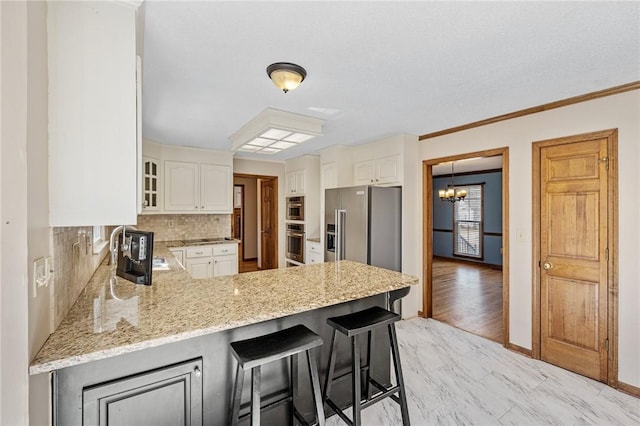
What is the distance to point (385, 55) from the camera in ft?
5.99

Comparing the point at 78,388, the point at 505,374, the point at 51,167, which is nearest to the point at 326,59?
the point at 51,167

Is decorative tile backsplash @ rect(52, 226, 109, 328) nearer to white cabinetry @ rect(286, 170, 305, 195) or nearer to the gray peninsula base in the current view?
the gray peninsula base

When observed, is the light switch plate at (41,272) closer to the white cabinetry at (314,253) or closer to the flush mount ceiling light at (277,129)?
the flush mount ceiling light at (277,129)

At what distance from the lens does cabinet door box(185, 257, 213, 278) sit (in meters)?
4.29

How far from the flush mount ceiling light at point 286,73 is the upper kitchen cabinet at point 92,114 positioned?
835 mm

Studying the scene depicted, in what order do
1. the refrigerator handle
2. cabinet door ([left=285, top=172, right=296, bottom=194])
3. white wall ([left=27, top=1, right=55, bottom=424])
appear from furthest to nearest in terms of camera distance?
cabinet door ([left=285, top=172, right=296, bottom=194])
the refrigerator handle
white wall ([left=27, top=1, right=55, bottom=424])

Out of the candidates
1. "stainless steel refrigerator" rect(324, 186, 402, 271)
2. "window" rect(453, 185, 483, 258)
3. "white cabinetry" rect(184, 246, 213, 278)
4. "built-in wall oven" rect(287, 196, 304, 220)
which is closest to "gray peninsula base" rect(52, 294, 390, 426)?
"stainless steel refrigerator" rect(324, 186, 402, 271)

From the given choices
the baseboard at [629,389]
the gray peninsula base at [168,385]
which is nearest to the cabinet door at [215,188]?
the gray peninsula base at [168,385]

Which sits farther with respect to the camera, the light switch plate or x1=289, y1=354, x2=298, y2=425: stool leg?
x1=289, y1=354, x2=298, y2=425: stool leg

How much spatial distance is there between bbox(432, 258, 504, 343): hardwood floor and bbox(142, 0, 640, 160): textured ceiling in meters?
2.50

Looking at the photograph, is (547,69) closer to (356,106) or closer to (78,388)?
(356,106)

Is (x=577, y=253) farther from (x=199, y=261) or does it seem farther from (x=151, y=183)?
(x=151, y=183)

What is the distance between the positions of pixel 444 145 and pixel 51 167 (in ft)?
12.0

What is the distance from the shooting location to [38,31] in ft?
3.27
